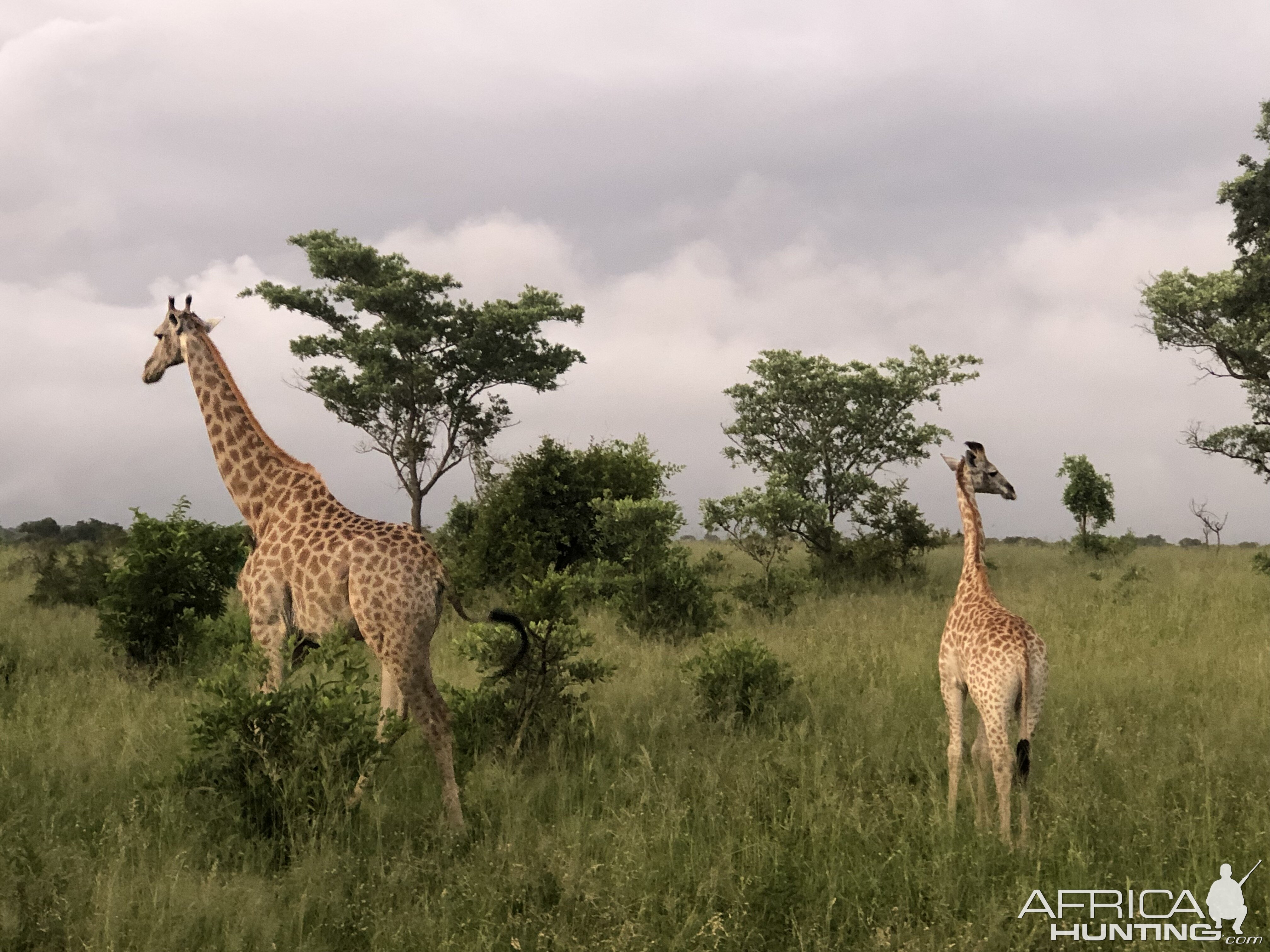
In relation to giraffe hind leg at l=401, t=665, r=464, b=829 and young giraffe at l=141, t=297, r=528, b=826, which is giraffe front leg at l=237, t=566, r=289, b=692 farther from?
giraffe hind leg at l=401, t=665, r=464, b=829

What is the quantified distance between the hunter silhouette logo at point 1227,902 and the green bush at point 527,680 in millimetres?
4459

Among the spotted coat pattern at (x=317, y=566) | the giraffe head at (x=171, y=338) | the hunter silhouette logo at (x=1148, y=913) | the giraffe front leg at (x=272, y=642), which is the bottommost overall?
the hunter silhouette logo at (x=1148, y=913)

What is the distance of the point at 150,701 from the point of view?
29.2 ft

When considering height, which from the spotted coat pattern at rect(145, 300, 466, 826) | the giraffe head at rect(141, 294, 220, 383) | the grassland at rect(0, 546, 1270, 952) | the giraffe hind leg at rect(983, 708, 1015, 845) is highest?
the giraffe head at rect(141, 294, 220, 383)

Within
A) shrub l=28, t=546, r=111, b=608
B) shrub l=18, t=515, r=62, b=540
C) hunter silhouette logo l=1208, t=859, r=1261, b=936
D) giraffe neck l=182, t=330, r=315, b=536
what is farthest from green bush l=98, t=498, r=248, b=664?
shrub l=18, t=515, r=62, b=540

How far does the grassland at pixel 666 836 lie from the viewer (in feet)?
15.1

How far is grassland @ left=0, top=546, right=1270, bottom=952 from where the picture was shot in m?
4.60

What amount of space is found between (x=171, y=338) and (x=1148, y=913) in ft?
24.7

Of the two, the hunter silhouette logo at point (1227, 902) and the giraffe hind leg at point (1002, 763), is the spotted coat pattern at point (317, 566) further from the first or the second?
the hunter silhouette logo at point (1227, 902)

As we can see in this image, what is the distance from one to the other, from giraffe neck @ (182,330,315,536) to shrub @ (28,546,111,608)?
924 centimetres

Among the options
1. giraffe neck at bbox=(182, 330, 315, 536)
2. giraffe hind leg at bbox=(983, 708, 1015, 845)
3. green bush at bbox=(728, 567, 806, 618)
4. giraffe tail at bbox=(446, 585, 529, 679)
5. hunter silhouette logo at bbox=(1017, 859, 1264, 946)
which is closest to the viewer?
hunter silhouette logo at bbox=(1017, 859, 1264, 946)

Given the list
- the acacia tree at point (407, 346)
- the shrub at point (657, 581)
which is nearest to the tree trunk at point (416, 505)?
the acacia tree at point (407, 346)

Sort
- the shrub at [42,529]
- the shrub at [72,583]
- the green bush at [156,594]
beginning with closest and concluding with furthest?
the green bush at [156,594]
the shrub at [72,583]
the shrub at [42,529]

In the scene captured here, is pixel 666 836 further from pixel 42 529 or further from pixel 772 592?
pixel 42 529
